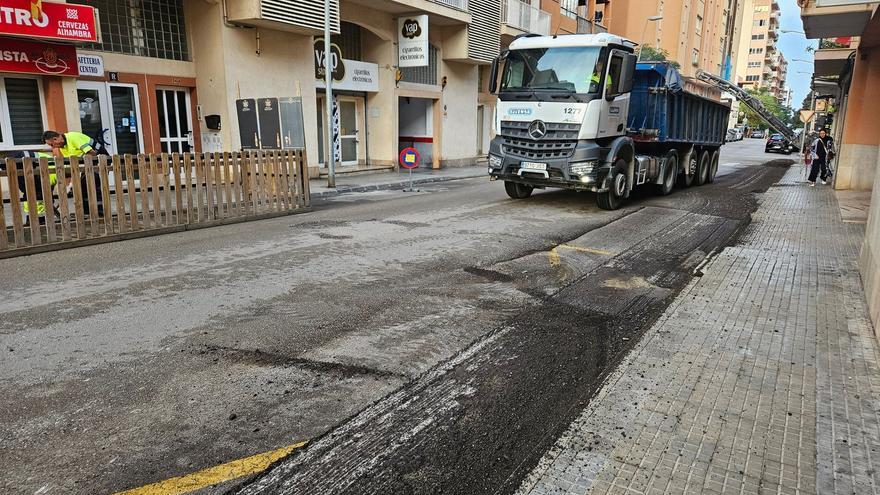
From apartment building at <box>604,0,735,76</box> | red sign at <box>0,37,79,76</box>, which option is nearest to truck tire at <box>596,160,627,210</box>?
red sign at <box>0,37,79,76</box>

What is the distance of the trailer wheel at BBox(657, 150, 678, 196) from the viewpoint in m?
14.6

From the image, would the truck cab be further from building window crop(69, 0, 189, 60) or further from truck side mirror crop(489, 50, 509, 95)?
building window crop(69, 0, 189, 60)

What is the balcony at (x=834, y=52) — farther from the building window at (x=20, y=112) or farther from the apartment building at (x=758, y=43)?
the apartment building at (x=758, y=43)

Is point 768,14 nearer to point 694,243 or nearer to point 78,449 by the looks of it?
point 694,243

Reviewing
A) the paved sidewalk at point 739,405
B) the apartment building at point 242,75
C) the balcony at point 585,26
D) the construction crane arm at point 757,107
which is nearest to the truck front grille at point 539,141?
the apartment building at point 242,75

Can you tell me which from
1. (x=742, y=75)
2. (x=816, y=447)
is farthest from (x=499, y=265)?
(x=742, y=75)

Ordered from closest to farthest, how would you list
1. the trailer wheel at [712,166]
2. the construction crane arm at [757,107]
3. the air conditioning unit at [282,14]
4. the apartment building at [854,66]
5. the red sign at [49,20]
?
the red sign at [49,20]
the apartment building at [854,66]
the air conditioning unit at [282,14]
the trailer wheel at [712,166]
the construction crane arm at [757,107]

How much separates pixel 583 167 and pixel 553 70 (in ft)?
7.07

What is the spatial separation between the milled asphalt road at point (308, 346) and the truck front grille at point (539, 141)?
2.78 m

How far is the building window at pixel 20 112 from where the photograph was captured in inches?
450

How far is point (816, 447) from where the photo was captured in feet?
10.3

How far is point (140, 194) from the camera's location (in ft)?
29.6

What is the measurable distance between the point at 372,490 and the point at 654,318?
348cm

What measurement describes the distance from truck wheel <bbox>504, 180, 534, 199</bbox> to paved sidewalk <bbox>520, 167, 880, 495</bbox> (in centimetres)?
732
